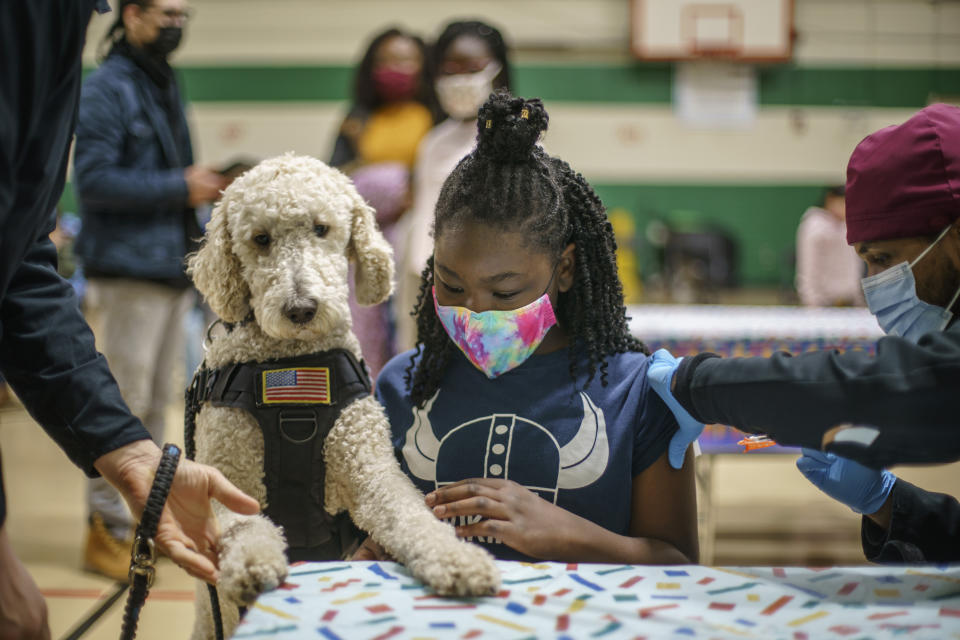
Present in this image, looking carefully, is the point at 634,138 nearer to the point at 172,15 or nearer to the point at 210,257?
the point at 172,15

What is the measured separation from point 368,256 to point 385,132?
1.96 metres

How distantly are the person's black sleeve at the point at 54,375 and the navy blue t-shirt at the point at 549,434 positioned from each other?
1.70 ft

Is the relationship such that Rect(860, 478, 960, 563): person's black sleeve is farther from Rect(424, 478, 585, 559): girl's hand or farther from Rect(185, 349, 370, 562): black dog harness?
Rect(185, 349, 370, 562): black dog harness

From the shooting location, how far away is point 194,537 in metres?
1.18

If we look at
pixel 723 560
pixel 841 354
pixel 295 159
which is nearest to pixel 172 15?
pixel 295 159

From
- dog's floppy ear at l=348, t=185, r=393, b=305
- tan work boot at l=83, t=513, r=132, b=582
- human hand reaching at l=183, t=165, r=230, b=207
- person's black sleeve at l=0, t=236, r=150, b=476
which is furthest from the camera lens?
tan work boot at l=83, t=513, r=132, b=582

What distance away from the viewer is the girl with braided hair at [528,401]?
4.27ft

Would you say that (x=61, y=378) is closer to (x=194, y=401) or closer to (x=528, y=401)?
(x=194, y=401)

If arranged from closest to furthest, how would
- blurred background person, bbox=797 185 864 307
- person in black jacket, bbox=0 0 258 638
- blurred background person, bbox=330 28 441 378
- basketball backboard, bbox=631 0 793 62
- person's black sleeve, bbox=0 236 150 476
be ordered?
person in black jacket, bbox=0 0 258 638, person's black sleeve, bbox=0 236 150 476, blurred background person, bbox=330 28 441 378, blurred background person, bbox=797 185 864 307, basketball backboard, bbox=631 0 793 62

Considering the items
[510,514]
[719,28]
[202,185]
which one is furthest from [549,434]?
[719,28]

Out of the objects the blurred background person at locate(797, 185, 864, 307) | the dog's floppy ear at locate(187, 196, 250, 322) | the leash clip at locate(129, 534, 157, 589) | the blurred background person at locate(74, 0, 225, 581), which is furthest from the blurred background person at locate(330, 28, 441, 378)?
the blurred background person at locate(797, 185, 864, 307)

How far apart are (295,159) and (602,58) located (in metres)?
9.87

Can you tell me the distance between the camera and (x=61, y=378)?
1181 millimetres

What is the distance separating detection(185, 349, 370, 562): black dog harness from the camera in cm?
133
